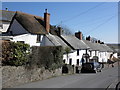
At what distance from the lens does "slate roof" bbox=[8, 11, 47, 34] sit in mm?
31731

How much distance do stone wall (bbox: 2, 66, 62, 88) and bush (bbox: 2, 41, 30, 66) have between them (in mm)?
617

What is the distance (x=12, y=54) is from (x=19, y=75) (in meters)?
1.68

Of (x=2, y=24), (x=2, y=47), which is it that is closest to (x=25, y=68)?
(x=2, y=47)

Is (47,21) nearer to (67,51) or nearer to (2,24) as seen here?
(67,51)

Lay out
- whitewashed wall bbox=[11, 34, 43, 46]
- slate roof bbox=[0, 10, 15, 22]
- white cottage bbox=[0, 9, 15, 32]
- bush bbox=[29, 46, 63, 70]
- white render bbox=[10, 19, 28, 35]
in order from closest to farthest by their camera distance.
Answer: bush bbox=[29, 46, 63, 70] → whitewashed wall bbox=[11, 34, 43, 46] → white render bbox=[10, 19, 28, 35] → white cottage bbox=[0, 9, 15, 32] → slate roof bbox=[0, 10, 15, 22]

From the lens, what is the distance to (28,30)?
3098 centimetres

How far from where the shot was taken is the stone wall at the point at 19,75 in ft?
47.8

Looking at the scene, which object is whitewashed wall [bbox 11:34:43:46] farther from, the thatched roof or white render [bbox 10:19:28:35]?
white render [bbox 10:19:28:35]

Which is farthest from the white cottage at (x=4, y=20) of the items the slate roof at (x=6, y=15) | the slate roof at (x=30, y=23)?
the slate roof at (x=30, y=23)

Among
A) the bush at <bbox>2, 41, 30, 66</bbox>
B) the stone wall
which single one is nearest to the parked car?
the stone wall

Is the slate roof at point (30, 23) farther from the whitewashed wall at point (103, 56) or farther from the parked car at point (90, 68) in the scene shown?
the whitewashed wall at point (103, 56)

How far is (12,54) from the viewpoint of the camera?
16344 millimetres

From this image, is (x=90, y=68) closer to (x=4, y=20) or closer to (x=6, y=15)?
(x=4, y=20)

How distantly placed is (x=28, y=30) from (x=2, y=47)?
15274 mm
